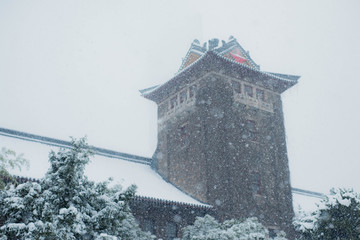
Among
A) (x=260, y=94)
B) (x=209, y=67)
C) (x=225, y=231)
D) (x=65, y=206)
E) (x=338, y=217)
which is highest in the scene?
(x=209, y=67)

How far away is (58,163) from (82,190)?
34.9 inches

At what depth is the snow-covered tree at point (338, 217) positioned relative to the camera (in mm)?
15523

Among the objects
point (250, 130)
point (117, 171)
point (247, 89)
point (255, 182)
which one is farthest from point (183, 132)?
point (255, 182)

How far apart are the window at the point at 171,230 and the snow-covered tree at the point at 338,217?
242 inches

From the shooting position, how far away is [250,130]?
23328mm

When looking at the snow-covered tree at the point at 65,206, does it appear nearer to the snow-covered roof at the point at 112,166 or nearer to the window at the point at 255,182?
the snow-covered roof at the point at 112,166

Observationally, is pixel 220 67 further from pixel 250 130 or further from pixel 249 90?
pixel 250 130

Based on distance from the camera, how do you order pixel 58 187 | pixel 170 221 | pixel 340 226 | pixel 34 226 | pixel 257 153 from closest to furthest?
pixel 34 226 < pixel 58 187 < pixel 340 226 < pixel 170 221 < pixel 257 153

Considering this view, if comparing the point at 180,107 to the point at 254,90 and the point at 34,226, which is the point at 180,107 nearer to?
the point at 254,90

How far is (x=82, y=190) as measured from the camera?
33.7 feet

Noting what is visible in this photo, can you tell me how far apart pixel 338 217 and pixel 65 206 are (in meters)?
10.7

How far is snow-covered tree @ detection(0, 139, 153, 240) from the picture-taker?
9.26 meters

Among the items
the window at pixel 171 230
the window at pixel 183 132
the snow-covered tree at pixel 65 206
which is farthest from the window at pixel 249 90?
the snow-covered tree at pixel 65 206

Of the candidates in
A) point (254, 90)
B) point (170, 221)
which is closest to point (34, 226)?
point (170, 221)
